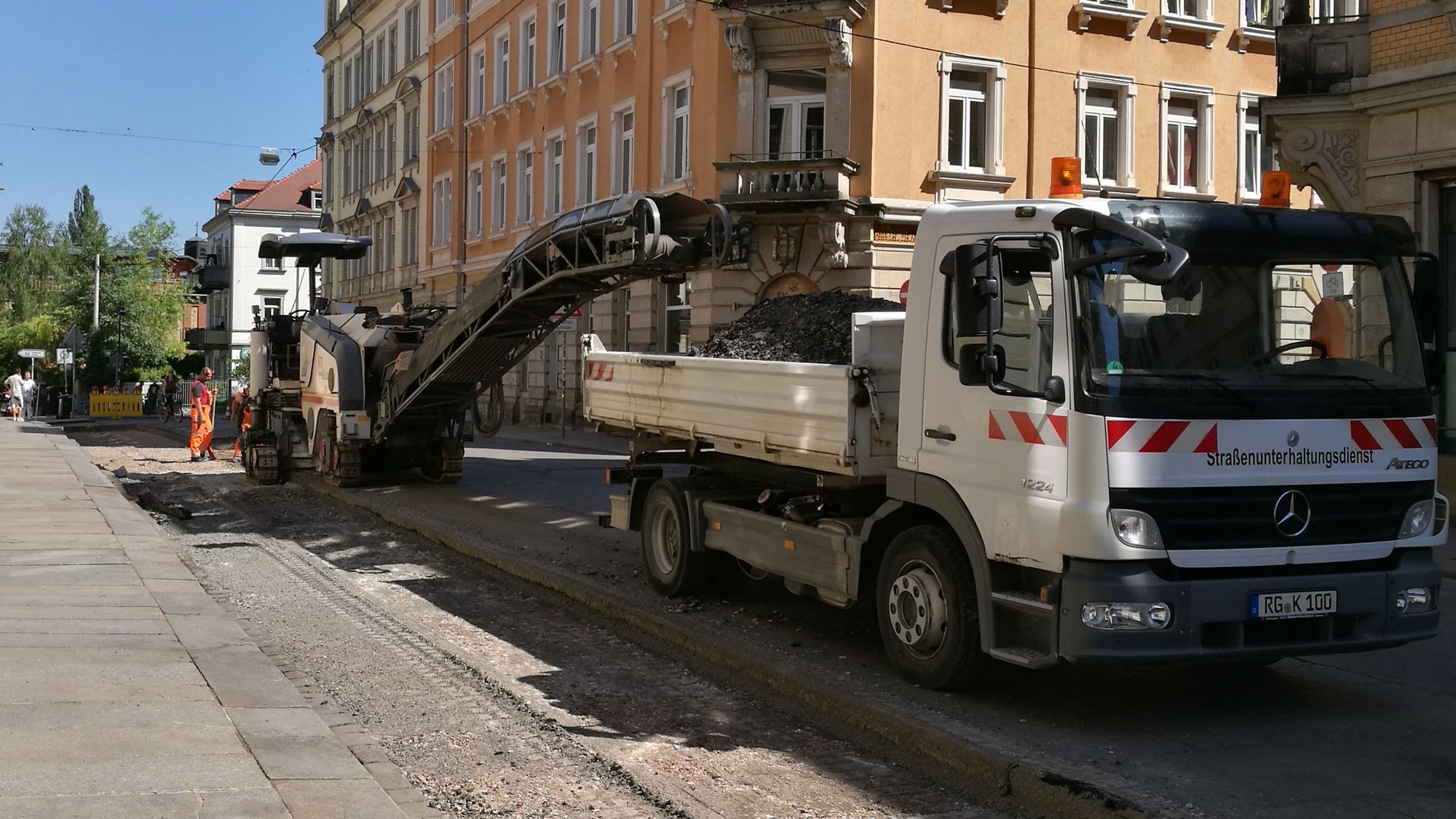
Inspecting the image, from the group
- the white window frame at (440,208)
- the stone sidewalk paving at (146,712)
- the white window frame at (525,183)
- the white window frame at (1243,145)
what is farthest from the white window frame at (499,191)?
the stone sidewalk paving at (146,712)

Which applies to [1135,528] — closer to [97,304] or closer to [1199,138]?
[1199,138]

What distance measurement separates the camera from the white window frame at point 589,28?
1373 inches

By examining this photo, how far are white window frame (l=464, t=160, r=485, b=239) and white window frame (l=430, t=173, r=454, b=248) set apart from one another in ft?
4.81

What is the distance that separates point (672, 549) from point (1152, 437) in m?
4.73

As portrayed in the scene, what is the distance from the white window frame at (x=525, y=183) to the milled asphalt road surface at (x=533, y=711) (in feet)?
89.2

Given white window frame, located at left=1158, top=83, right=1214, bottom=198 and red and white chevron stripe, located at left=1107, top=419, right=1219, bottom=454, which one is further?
white window frame, located at left=1158, top=83, right=1214, bottom=198

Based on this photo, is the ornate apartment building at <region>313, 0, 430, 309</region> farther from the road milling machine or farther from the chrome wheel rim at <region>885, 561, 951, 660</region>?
the chrome wheel rim at <region>885, 561, 951, 660</region>

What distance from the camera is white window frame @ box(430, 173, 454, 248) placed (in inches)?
1818

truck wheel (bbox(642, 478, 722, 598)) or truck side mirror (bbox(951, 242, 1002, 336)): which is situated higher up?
truck side mirror (bbox(951, 242, 1002, 336))

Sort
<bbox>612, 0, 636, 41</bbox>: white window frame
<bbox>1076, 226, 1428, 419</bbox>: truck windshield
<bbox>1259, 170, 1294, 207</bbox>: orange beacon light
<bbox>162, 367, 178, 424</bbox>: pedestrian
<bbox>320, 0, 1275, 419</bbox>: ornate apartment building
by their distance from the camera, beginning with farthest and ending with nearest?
1. <bbox>162, 367, 178, 424</bbox>: pedestrian
2. <bbox>612, 0, 636, 41</bbox>: white window frame
3. <bbox>320, 0, 1275, 419</bbox>: ornate apartment building
4. <bbox>1259, 170, 1294, 207</bbox>: orange beacon light
5. <bbox>1076, 226, 1428, 419</bbox>: truck windshield

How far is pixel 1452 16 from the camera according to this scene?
15008 mm

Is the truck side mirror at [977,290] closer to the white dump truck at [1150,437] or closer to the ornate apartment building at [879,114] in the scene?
the white dump truck at [1150,437]

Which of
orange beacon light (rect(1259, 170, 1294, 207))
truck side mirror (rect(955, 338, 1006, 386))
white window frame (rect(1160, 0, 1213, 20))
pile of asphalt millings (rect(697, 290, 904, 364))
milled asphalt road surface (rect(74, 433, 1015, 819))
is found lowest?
Answer: milled asphalt road surface (rect(74, 433, 1015, 819))

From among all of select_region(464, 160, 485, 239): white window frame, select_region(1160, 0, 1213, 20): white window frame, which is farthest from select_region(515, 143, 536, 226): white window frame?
select_region(1160, 0, 1213, 20): white window frame
